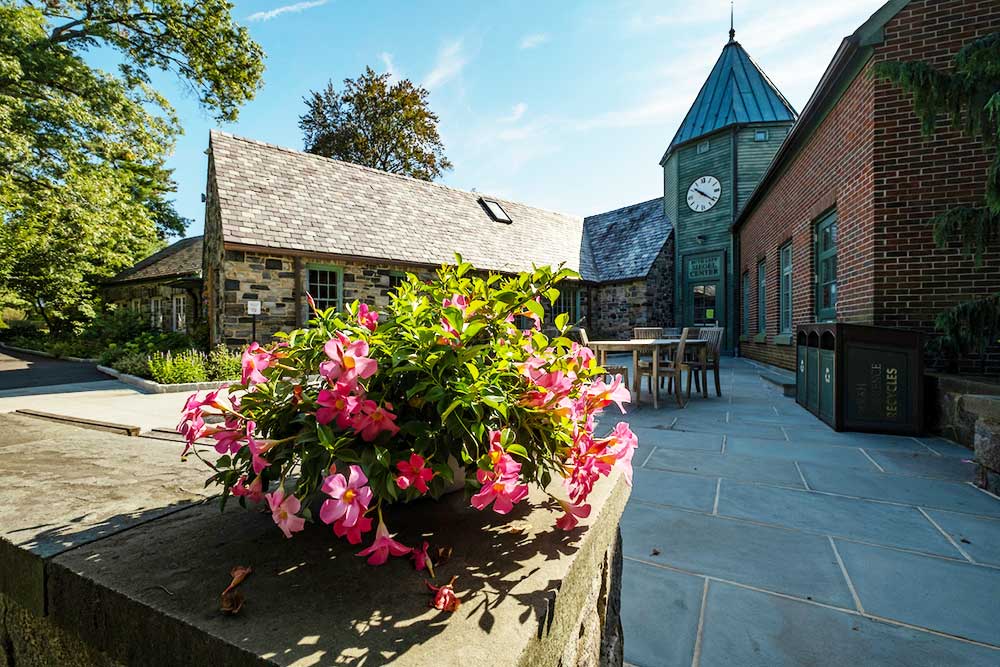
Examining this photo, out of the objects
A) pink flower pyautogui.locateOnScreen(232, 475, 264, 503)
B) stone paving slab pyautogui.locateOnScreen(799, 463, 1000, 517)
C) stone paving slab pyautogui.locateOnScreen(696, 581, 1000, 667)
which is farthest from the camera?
stone paving slab pyautogui.locateOnScreen(799, 463, 1000, 517)

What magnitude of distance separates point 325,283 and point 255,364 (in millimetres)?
10946

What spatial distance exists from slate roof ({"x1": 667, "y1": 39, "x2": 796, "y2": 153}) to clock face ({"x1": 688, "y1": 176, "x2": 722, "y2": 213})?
1.49 meters

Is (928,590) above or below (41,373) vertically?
below

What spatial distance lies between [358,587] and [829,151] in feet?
27.6

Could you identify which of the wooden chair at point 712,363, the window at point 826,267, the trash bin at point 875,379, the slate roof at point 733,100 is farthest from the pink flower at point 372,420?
the slate roof at point 733,100

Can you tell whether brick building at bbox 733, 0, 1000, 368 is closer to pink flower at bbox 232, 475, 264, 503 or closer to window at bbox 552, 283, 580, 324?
pink flower at bbox 232, 475, 264, 503

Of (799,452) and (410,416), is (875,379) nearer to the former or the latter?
Answer: (799,452)

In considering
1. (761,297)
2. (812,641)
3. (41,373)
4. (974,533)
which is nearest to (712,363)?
(974,533)

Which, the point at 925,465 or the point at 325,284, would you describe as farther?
the point at 325,284

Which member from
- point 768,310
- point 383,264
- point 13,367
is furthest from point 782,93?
point 13,367

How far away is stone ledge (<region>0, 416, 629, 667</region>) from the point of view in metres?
0.65

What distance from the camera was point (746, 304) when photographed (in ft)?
45.4

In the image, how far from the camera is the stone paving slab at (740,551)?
2051 mm

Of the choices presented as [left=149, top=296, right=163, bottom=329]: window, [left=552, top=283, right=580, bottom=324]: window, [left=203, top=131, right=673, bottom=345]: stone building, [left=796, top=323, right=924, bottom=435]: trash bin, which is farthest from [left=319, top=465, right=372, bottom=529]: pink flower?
[left=149, top=296, right=163, bottom=329]: window
